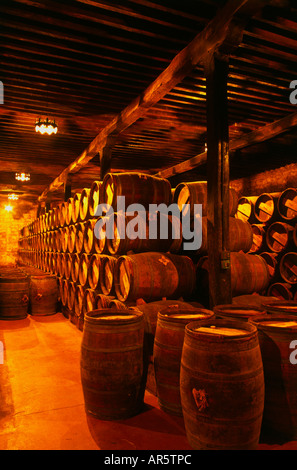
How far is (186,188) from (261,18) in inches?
98.1

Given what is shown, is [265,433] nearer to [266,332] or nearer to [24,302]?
[266,332]

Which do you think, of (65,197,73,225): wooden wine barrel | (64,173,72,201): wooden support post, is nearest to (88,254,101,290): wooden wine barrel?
(65,197,73,225): wooden wine barrel

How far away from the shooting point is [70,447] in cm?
258

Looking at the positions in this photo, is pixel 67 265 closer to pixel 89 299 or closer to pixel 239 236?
pixel 89 299

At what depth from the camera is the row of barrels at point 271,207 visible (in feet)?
21.8

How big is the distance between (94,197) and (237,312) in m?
3.65

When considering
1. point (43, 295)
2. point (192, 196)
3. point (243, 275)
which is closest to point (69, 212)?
point (43, 295)

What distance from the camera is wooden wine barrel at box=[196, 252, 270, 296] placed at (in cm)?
485

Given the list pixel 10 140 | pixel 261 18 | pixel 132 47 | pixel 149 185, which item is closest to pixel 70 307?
pixel 149 185

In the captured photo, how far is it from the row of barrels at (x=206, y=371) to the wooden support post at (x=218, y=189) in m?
0.41

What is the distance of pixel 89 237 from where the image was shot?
21.2 ft

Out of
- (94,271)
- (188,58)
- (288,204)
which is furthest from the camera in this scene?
(288,204)

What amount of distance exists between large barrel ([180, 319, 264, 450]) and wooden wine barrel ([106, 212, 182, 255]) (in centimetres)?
260

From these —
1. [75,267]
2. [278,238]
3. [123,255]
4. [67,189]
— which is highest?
[67,189]
